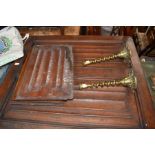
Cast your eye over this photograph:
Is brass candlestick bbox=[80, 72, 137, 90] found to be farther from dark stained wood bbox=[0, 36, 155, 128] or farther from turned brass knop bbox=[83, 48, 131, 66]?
turned brass knop bbox=[83, 48, 131, 66]

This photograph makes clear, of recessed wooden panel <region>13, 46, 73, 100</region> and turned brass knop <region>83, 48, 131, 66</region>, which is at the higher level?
turned brass knop <region>83, 48, 131, 66</region>

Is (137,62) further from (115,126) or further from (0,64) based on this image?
(0,64)

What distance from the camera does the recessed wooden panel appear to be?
0.78 m

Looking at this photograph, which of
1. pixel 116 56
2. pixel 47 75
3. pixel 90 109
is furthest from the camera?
pixel 116 56

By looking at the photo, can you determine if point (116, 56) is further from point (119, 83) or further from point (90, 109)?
point (90, 109)

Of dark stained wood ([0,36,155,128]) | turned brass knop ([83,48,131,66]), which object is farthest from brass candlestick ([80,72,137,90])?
turned brass knop ([83,48,131,66])

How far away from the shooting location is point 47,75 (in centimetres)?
88

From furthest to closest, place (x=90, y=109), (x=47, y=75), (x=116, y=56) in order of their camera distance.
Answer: (x=116, y=56) → (x=47, y=75) → (x=90, y=109)

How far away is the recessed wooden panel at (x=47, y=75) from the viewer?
78 cm

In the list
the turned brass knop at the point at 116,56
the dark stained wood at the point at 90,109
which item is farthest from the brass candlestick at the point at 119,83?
the turned brass knop at the point at 116,56

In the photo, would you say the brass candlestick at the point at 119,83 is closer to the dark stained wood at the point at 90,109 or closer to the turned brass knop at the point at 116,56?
the dark stained wood at the point at 90,109

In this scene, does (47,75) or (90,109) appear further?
(47,75)

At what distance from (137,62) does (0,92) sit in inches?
25.6

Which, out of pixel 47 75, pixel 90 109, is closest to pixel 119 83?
pixel 90 109
